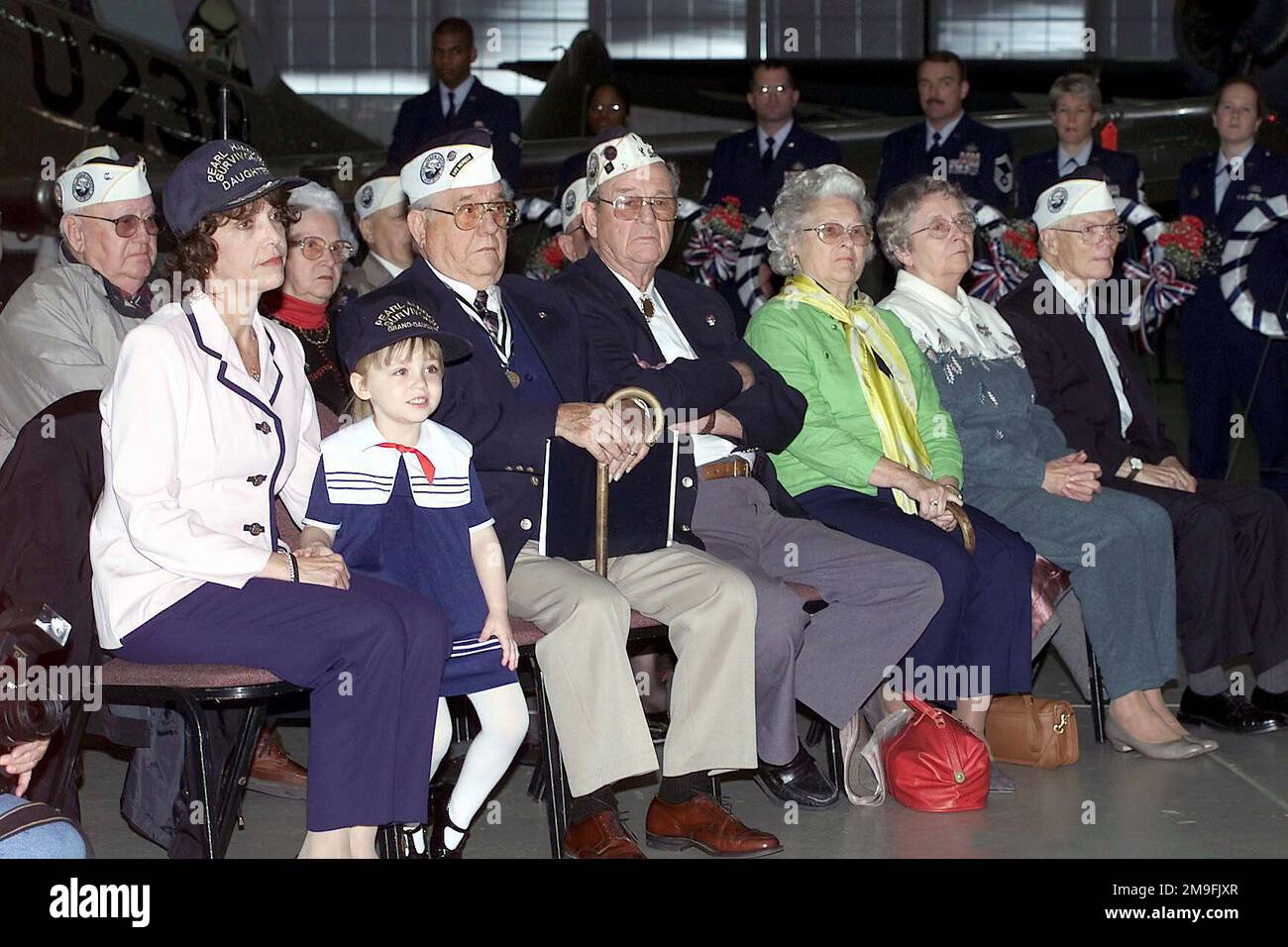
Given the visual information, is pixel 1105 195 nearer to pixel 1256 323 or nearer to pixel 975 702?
pixel 975 702

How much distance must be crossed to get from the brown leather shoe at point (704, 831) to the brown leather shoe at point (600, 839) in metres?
0.18

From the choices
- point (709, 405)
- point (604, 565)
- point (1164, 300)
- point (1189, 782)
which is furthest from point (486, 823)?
point (1164, 300)

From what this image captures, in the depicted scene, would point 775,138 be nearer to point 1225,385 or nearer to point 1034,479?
point 1225,385

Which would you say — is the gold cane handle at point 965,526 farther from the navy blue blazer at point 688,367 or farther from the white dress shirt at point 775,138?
the white dress shirt at point 775,138

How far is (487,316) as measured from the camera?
3568 millimetres

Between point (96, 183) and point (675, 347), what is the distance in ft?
4.85

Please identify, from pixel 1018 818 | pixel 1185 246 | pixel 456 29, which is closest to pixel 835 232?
pixel 1018 818

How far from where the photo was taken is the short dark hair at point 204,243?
302 cm

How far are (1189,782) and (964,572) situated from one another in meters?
0.79

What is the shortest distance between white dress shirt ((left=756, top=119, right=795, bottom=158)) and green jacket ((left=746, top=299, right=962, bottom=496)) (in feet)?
11.6

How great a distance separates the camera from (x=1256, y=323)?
632 centimetres

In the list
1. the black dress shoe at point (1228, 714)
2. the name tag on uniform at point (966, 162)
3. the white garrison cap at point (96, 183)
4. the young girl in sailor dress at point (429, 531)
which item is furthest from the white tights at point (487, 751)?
the name tag on uniform at point (966, 162)

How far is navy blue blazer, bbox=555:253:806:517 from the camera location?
12.0ft

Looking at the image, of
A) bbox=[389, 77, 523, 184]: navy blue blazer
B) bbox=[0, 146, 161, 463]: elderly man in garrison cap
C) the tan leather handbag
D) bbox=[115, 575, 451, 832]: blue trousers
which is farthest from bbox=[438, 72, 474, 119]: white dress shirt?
bbox=[115, 575, 451, 832]: blue trousers
